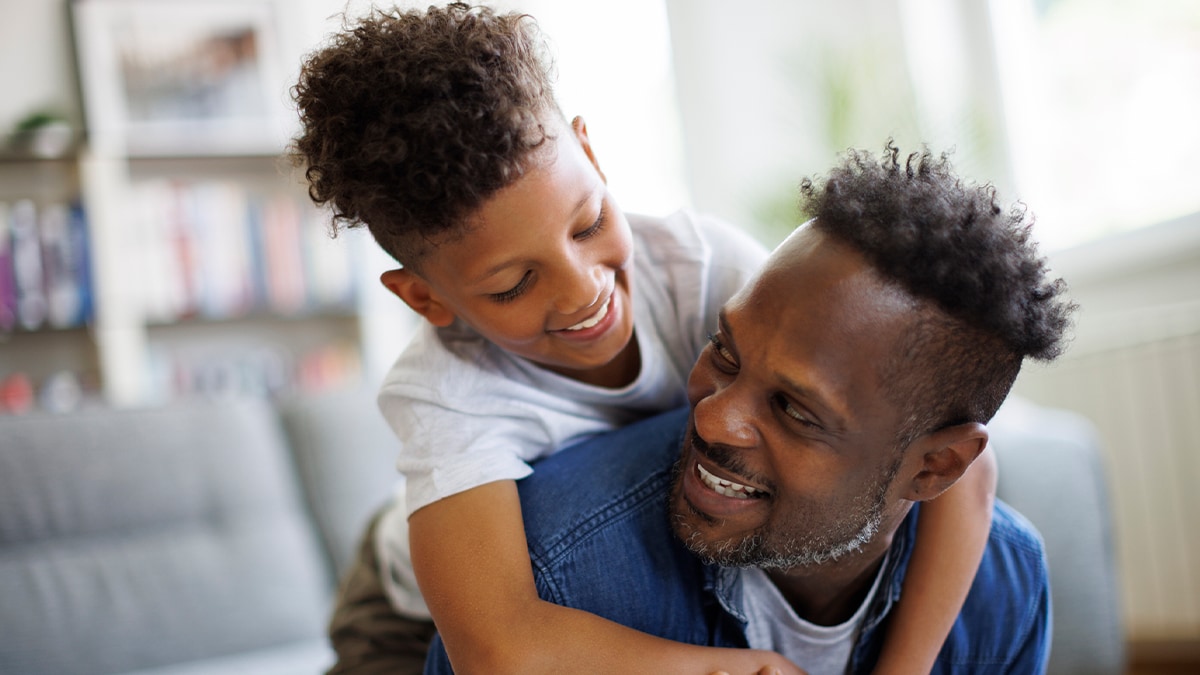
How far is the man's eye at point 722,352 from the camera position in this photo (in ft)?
3.63

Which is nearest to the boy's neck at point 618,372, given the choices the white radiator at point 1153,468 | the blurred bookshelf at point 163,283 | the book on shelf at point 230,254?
the white radiator at point 1153,468

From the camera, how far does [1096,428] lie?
280 centimetres

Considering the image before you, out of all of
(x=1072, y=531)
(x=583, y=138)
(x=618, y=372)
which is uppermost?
(x=583, y=138)

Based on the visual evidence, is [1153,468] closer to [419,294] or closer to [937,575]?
[937,575]

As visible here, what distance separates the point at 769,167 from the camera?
3.98m

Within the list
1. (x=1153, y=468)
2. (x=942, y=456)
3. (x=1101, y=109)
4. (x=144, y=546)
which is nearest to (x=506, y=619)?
(x=942, y=456)

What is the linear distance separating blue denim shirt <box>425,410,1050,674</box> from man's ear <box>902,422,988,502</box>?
0.15 metres

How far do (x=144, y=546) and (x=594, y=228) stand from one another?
1483 millimetres

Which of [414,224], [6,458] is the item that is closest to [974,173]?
[414,224]

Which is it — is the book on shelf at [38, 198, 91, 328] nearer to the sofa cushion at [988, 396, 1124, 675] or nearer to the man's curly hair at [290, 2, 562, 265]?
the man's curly hair at [290, 2, 562, 265]

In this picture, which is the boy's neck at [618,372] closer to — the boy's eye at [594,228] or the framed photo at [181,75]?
the boy's eye at [594,228]

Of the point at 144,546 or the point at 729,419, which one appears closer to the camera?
the point at 729,419

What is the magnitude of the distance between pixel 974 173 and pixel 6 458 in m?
2.56

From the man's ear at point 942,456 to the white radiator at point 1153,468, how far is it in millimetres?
1554
